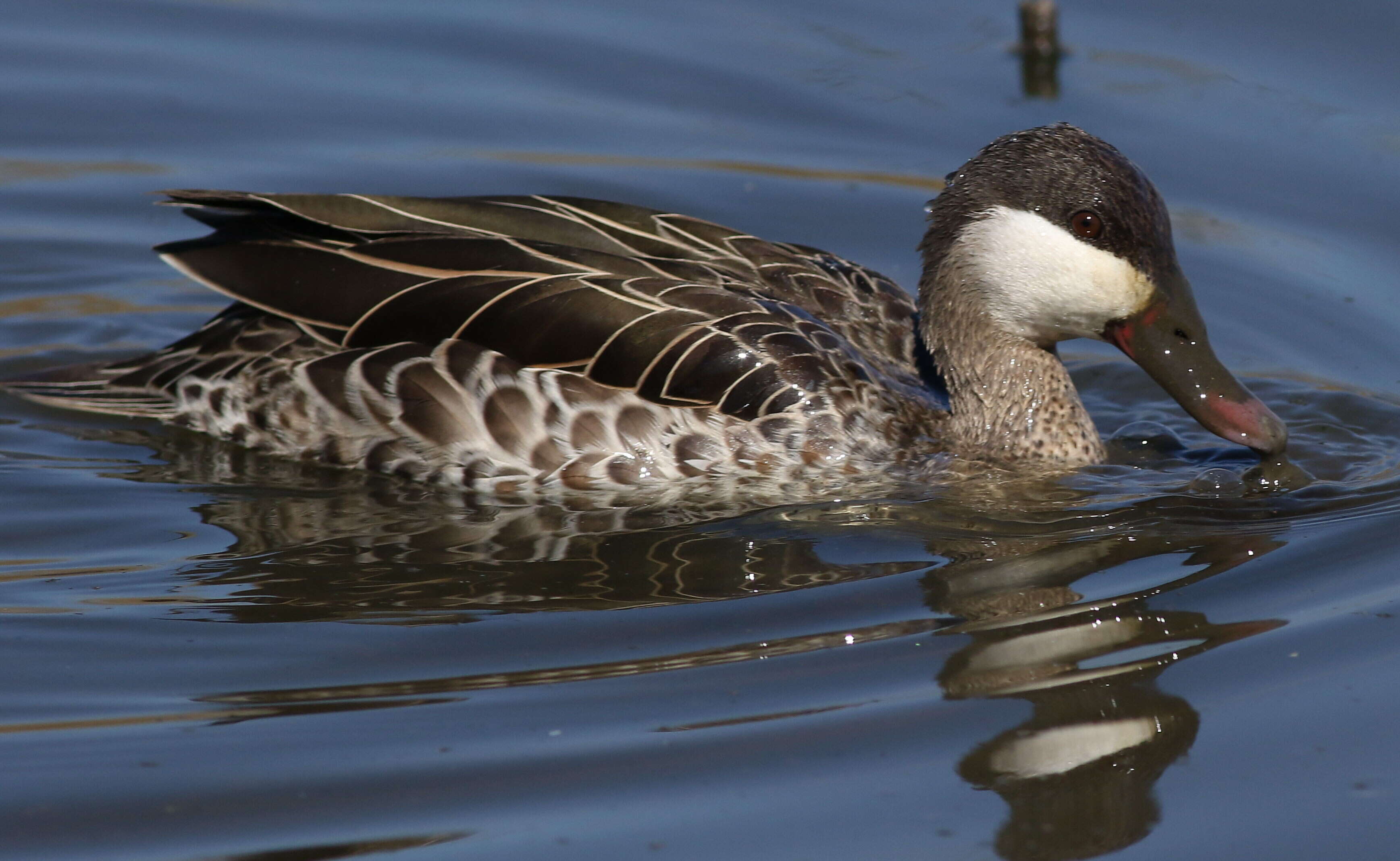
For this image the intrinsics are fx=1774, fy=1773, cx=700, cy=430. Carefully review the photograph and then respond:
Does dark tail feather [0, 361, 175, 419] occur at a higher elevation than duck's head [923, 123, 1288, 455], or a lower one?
lower

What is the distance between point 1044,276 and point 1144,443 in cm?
103

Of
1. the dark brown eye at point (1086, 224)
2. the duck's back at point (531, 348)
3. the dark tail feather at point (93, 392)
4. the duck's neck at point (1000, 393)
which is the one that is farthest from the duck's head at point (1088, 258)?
the dark tail feather at point (93, 392)

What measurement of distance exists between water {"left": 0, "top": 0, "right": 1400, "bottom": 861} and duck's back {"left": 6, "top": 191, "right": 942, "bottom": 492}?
0.74 feet

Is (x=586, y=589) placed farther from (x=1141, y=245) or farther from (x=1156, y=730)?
(x=1141, y=245)

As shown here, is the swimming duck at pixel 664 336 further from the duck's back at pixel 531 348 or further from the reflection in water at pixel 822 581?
the reflection in water at pixel 822 581

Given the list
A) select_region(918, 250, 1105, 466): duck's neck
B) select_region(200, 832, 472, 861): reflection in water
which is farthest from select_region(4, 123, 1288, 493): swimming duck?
select_region(200, 832, 472, 861): reflection in water

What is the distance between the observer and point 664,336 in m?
6.61

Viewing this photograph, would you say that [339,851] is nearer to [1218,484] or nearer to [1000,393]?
[1000,393]

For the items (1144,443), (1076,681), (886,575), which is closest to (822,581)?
(886,575)

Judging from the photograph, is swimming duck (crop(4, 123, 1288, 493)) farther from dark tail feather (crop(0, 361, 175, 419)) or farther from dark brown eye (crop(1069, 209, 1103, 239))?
dark tail feather (crop(0, 361, 175, 419))

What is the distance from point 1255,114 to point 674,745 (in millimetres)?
6459

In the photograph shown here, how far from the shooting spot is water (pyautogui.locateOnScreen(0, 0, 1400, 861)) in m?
4.57

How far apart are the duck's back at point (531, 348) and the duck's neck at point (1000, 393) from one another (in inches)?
6.8

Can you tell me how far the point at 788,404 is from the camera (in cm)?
662
